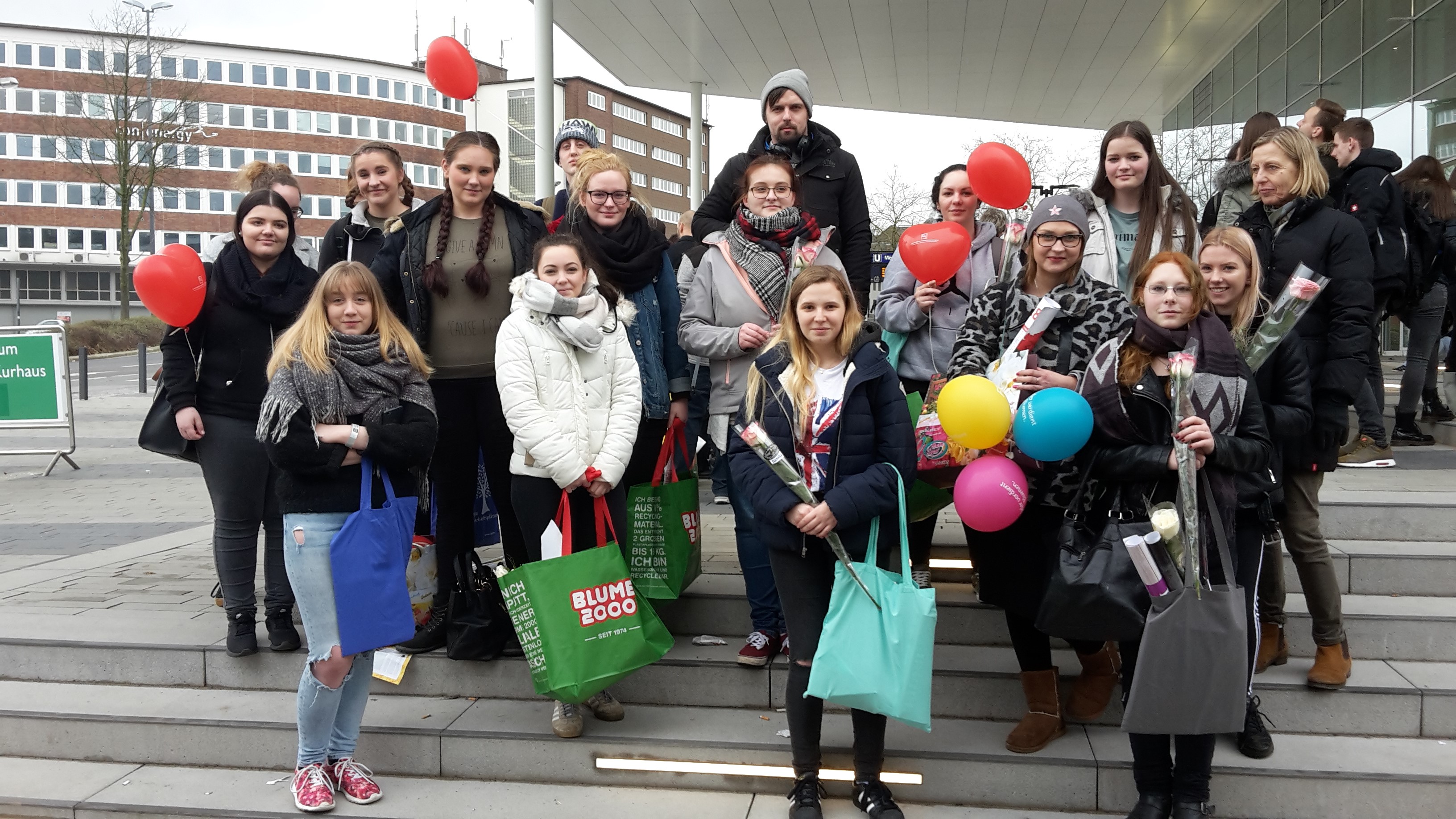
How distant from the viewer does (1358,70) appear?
12680mm

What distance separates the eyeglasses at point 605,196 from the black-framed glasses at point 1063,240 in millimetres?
1632

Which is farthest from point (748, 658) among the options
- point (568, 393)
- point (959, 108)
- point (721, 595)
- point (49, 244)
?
point (49, 244)

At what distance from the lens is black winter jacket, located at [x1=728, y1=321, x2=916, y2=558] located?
129 inches

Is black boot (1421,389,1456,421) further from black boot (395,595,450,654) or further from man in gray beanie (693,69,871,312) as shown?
black boot (395,595,450,654)

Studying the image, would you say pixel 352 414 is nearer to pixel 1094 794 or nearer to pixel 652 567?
pixel 652 567

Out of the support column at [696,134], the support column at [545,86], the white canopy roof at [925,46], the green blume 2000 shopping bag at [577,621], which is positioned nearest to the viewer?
the green blume 2000 shopping bag at [577,621]

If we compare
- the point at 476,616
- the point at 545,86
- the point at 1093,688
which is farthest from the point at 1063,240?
the point at 545,86

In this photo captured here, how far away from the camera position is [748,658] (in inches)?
161

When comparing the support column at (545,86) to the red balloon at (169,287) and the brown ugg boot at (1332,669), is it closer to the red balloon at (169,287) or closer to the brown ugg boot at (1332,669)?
the red balloon at (169,287)

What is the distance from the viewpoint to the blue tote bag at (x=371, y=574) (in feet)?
11.1

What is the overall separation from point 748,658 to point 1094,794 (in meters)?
1.34

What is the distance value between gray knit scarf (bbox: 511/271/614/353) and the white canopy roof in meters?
8.51

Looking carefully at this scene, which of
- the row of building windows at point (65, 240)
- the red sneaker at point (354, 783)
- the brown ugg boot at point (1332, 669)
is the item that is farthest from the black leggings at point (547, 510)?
the row of building windows at point (65, 240)

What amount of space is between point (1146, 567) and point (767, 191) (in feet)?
6.55
